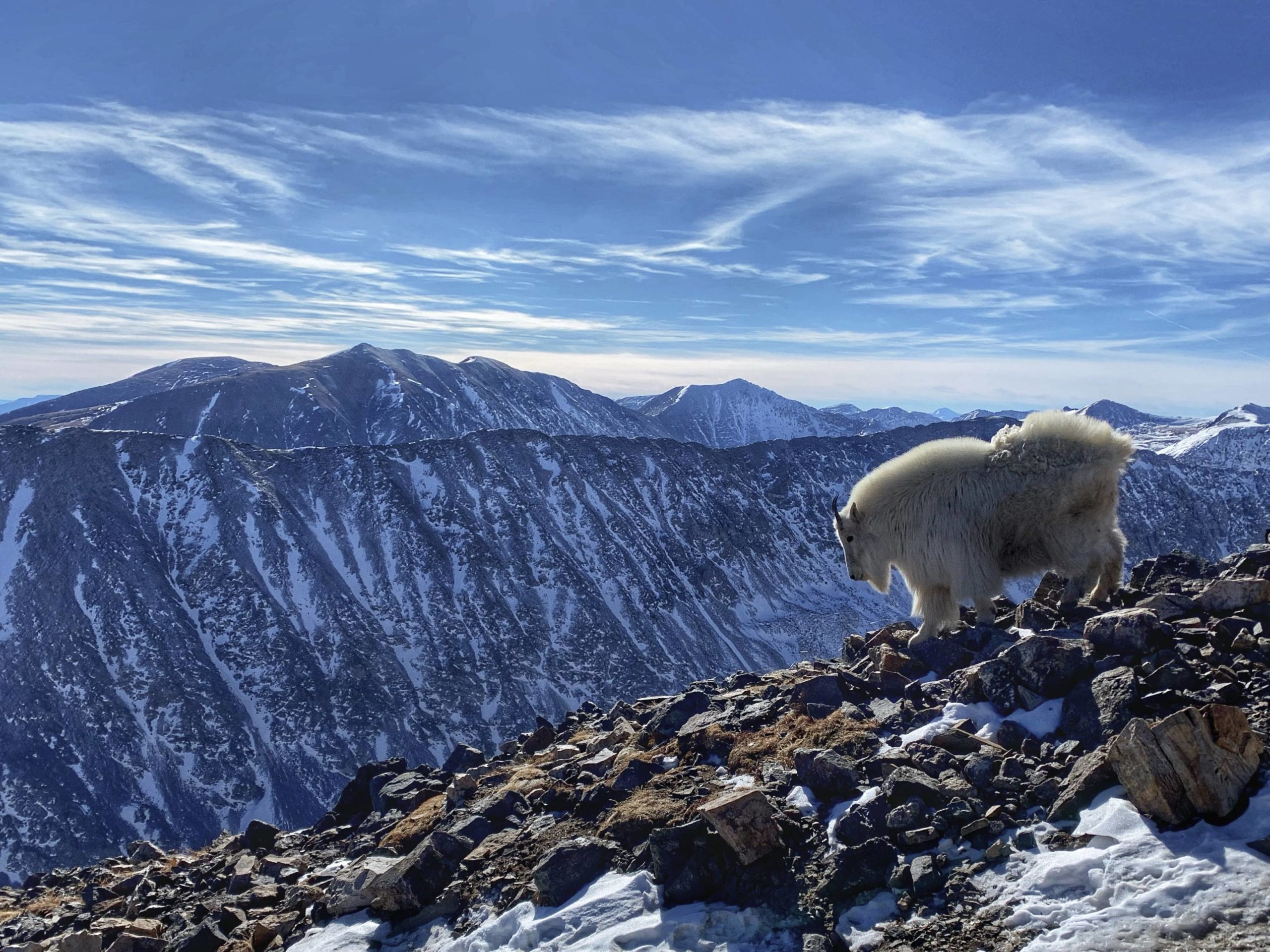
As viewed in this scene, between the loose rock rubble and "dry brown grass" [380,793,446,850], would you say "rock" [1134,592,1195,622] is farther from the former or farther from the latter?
"dry brown grass" [380,793,446,850]

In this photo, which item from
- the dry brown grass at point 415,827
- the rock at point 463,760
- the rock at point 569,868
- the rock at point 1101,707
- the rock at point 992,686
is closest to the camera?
the rock at point 1101,707

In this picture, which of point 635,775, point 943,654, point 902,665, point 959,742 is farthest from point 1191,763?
point 635,775

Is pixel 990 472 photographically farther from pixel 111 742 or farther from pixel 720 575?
pixel 720 575

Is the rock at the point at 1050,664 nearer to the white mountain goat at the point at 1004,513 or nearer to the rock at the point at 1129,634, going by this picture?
the rock at the point at 1129,634

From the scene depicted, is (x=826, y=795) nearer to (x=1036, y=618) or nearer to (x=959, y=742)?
(x=959, y=742)

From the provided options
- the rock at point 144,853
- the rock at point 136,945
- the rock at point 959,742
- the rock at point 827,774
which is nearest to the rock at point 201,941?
the rock at point 136,945

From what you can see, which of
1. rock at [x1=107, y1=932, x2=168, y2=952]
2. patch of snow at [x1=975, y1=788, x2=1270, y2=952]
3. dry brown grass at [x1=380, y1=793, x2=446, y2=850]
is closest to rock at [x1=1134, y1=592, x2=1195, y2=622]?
patch of snow at [x1=975, y1=788, x2=1270, y2=952]

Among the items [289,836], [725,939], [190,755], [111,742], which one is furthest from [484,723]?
[725,939]
